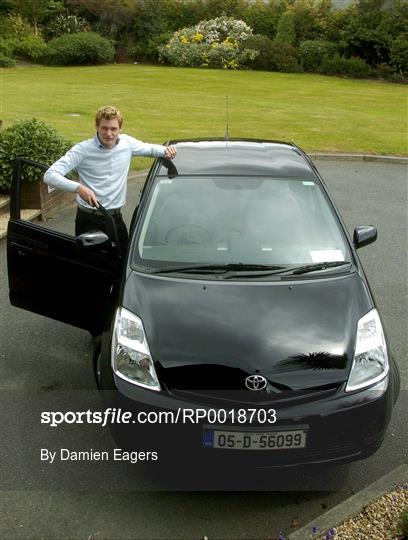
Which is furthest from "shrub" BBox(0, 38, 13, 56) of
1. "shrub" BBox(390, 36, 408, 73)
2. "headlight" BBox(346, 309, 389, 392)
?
"headlight" BBox(346, 309, 389, 392)

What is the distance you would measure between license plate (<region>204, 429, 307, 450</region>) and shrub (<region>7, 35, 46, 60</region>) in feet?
107

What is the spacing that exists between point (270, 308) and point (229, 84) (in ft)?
76.2

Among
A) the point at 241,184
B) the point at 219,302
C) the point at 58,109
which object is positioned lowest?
the point at 58,109

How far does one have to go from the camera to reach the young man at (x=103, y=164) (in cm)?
484

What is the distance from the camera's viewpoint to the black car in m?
3.15

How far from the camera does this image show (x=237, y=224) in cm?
431

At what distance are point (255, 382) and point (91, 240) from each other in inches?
68.7

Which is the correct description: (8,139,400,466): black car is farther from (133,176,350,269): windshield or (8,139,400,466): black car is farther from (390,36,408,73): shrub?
(390,36,408,73): shrub

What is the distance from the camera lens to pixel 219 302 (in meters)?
3.57

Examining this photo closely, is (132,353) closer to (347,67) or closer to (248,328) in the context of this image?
(248,328)

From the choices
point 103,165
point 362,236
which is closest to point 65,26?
point 103,165

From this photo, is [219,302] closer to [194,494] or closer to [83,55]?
[194,494]

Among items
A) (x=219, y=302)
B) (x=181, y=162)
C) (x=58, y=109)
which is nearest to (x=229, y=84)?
(x=58, y=109)

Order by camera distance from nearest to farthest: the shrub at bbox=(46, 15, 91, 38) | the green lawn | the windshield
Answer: the windshield → the green lawn → the shrub at bbox=(46, 15, 91, 38)
